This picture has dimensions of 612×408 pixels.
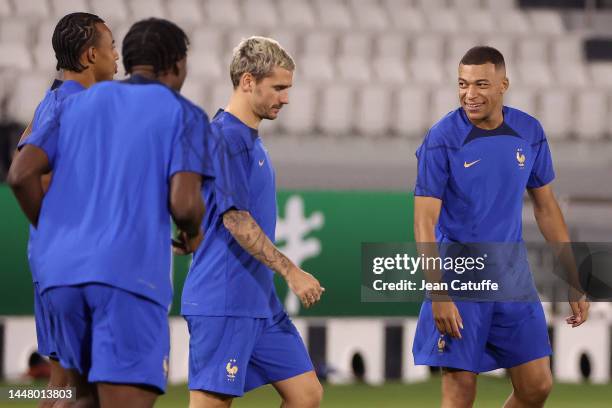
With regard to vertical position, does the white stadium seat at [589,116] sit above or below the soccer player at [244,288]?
above

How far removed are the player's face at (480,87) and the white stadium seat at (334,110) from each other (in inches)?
304

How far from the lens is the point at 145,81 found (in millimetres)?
4023

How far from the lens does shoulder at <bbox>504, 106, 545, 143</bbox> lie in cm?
606

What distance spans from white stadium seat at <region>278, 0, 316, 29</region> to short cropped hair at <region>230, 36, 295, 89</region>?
9.48m

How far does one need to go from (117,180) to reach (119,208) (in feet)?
0.29

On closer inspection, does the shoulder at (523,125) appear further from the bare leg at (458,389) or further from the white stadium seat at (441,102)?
the white stadium seat at (441,102)

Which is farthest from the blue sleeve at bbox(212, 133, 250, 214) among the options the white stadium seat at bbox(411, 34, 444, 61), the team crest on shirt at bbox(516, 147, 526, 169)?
the white stadium seat at bbox(411, 34, 444, 61)

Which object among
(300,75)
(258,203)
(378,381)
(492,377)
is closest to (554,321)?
(492,377)

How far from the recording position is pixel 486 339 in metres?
5.94

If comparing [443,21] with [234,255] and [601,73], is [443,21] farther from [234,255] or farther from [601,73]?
[234,255]

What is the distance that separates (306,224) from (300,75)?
4418 millimetres

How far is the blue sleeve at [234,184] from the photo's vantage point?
5.06m

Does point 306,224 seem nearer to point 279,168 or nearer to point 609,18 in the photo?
point 279,168

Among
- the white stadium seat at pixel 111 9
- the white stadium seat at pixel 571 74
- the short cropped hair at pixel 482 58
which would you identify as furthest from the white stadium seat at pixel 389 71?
the short cropped hair at pixel 482 58
